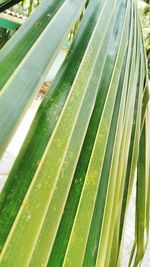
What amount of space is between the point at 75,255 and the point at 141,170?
1.13 feet

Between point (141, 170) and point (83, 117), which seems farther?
point (141, 170)

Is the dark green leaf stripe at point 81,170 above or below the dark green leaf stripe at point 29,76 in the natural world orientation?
below

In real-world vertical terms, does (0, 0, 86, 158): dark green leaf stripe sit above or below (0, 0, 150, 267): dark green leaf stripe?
above

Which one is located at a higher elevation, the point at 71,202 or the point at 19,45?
the point at 19,45

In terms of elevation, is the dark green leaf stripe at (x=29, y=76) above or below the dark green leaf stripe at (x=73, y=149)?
above

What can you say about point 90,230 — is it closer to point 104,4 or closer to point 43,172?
point 43,172

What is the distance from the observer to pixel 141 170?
1.86 feet

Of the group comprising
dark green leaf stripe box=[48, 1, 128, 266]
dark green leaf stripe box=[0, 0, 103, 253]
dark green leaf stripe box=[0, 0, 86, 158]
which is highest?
dark green leaf stripe box=[0, 0, 86, 158]

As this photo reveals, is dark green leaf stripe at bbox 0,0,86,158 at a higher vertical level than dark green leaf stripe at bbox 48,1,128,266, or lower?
higher

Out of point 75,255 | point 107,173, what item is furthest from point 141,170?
point 75,255

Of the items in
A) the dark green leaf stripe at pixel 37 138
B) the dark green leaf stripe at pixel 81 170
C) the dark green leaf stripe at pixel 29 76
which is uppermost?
the dark green leaf stripe at pixel 29 76

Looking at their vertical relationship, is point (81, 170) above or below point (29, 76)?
below

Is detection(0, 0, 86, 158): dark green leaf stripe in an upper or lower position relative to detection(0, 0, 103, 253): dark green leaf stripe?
upper

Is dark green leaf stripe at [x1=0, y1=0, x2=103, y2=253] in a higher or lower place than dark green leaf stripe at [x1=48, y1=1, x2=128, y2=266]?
higher
